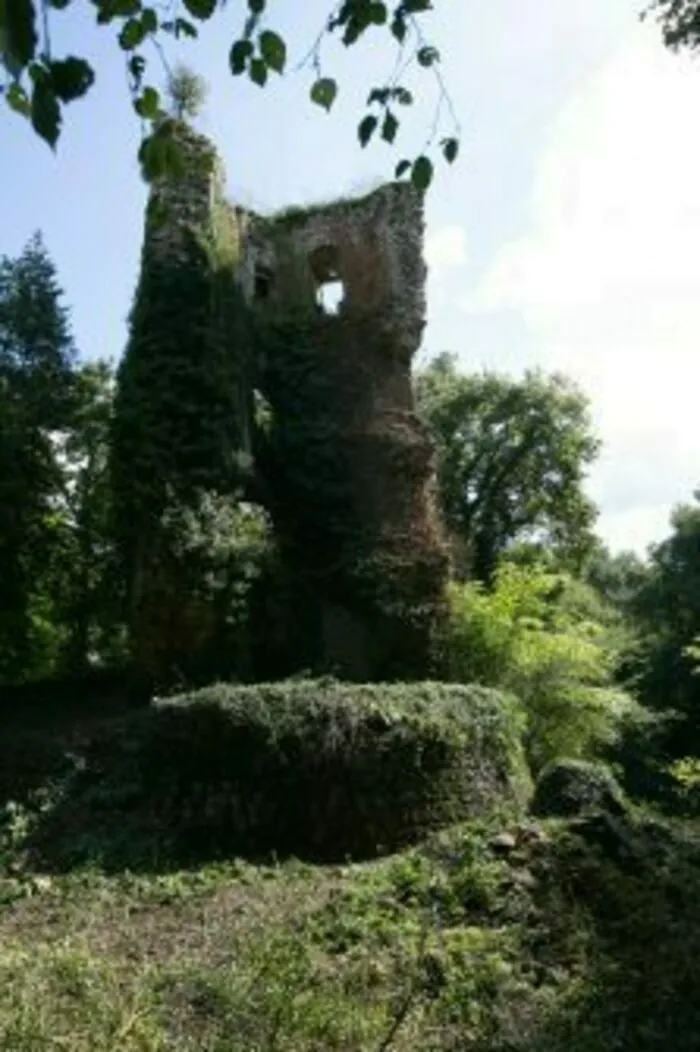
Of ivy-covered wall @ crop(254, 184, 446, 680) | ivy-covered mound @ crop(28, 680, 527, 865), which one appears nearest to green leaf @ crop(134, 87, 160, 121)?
ivy-covered mound @ crop(28, 680, 527, 865)

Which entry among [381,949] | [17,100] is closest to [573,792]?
[381,949]

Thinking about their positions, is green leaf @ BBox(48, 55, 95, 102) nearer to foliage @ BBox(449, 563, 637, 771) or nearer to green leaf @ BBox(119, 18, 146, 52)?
green leaf @ BBox(119, 18, 146, 52)

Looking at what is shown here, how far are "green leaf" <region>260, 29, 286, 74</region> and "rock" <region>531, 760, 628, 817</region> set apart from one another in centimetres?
1122

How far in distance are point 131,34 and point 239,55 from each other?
0.31 meters

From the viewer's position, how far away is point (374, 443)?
22547 millimetres

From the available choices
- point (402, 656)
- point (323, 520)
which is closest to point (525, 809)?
point (402, 656)

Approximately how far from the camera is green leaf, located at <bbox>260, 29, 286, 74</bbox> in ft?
11.9

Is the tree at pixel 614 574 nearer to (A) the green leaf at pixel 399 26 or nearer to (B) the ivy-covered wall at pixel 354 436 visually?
(B) the ivy-covered wall at pixel 354 436

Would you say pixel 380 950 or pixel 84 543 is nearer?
pixel 380 950

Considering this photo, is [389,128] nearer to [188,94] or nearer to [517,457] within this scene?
[188,94]

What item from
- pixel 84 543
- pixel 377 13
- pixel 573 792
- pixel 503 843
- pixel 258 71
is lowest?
pixel 503 843

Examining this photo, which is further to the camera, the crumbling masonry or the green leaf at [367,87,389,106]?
the crumbling masonry

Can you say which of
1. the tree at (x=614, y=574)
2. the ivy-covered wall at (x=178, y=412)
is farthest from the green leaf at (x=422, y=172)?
the tree at (x=614, y=574)

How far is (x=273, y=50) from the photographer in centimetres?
363
